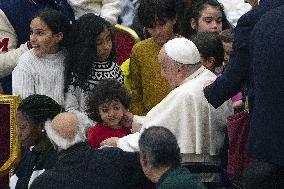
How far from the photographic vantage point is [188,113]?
6.09 metres

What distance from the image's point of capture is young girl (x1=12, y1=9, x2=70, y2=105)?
23.4 ft

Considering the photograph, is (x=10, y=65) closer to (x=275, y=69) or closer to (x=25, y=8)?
(x=25, y=8)

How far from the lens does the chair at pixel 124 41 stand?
26.9 ft

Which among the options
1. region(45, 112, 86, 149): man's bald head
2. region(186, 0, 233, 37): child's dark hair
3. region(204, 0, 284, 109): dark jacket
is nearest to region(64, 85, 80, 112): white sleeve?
region(45, 112, 86, 149): man's bald head

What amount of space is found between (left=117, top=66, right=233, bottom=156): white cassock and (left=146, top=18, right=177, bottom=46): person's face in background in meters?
1.36

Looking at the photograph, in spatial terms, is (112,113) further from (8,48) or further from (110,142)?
(8,48)

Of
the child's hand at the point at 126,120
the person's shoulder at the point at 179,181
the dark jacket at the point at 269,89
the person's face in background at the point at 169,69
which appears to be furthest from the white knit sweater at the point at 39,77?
the person's shoulder at the point at 179,181

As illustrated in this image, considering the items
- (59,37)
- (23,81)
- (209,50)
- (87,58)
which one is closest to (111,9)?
(59,37)

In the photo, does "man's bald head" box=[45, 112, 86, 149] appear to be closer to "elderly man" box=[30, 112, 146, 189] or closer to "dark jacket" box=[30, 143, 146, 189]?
"elderly man" box=[30, 112, 146, 189]

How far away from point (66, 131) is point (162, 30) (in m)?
1.89

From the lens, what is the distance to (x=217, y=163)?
Result: 20.3 feet

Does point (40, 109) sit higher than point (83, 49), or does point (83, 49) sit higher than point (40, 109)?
point (83, 49)

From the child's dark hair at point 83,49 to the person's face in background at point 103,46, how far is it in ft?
0.09

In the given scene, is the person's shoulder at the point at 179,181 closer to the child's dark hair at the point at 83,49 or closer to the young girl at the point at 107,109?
the young girl at the point at 107,109
